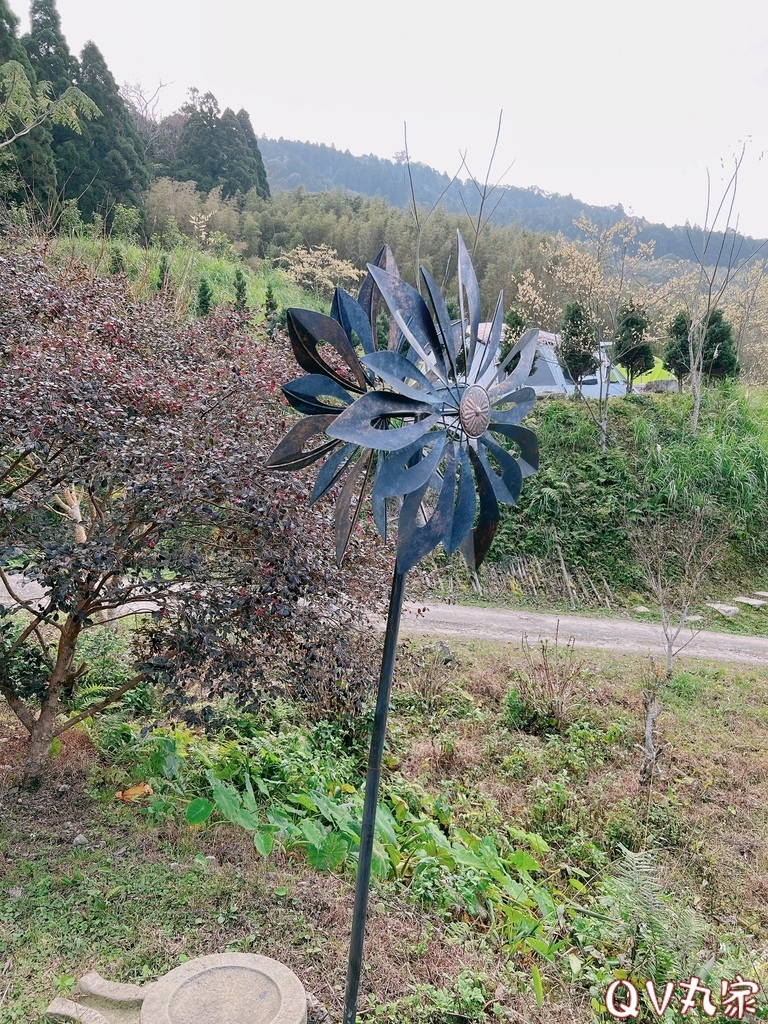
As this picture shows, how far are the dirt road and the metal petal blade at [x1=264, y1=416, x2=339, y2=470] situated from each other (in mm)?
4867

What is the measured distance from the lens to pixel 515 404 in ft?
5.98

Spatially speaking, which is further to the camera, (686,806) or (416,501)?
(686,806)

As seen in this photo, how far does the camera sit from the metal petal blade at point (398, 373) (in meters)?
1.36

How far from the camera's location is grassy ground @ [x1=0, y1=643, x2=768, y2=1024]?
2.34 metres

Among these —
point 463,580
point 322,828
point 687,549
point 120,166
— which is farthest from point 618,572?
point 120,166

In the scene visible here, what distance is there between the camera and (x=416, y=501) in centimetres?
145

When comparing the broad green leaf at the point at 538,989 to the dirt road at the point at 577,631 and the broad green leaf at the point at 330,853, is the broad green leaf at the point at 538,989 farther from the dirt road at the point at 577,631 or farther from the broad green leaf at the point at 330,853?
the dirt road at the point at 577,631

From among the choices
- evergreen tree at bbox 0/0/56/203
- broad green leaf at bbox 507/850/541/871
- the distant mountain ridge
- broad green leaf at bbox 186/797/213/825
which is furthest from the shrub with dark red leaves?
the distant mountain ridge

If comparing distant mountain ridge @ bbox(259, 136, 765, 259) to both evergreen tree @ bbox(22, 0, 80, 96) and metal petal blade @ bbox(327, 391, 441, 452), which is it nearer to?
evergreen tree @ bbox(22, 0, 80, 96)

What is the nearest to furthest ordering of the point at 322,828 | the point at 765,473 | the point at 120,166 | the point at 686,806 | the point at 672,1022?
the point at 672,1022 < the point at 322,828 < the point at 686,806 < the point at 765,473 < the point at 120,166

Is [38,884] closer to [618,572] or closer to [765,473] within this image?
[618,572]

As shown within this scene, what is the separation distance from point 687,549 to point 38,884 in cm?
545

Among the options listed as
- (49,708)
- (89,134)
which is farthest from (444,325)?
(89,134)

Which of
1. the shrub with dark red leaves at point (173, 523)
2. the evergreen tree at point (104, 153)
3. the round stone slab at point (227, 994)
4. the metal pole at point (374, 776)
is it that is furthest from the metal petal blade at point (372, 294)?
the evergreen tree at point (104, 153)
